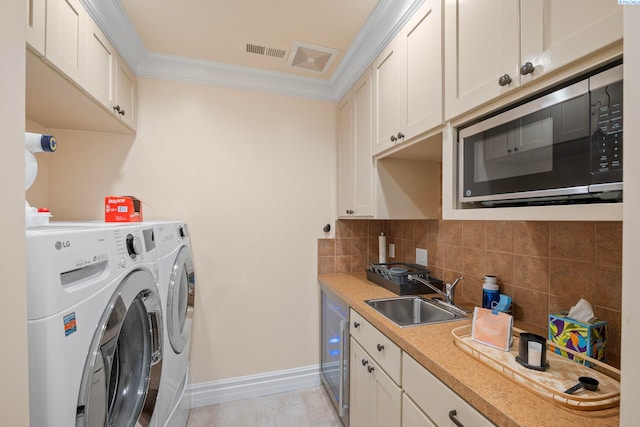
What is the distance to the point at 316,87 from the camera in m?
2.33

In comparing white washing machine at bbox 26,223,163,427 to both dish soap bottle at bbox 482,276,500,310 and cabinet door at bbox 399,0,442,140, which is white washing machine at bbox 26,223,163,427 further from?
dish soap bottle at bbox 482,276,500,310

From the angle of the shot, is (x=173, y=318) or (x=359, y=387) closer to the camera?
(x=173, y=318)

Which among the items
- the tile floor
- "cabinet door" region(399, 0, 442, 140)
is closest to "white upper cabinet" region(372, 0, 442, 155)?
"cabinet door" region(399, 0, 442, 140)

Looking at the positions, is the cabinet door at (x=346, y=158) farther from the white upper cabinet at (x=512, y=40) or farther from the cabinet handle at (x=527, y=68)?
the cabinet handle at (x=527, y=68)

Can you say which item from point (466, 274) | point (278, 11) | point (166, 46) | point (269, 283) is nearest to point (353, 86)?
point (278, 11)

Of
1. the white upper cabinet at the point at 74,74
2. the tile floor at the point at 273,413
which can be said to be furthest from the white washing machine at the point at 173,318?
the white upper cabinet at the point at 74,74

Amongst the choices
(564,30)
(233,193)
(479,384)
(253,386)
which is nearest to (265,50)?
(233,193)

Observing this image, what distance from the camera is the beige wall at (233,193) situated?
1.95 metres

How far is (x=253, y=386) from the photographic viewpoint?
7.17 feet

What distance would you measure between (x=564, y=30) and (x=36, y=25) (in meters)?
1.70

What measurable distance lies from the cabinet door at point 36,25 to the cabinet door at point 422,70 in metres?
1.51

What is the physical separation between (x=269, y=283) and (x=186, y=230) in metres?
0.75

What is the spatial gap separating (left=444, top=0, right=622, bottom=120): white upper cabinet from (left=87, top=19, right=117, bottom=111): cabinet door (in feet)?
5.49

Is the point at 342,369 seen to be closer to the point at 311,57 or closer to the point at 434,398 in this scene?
the point at 434,398
